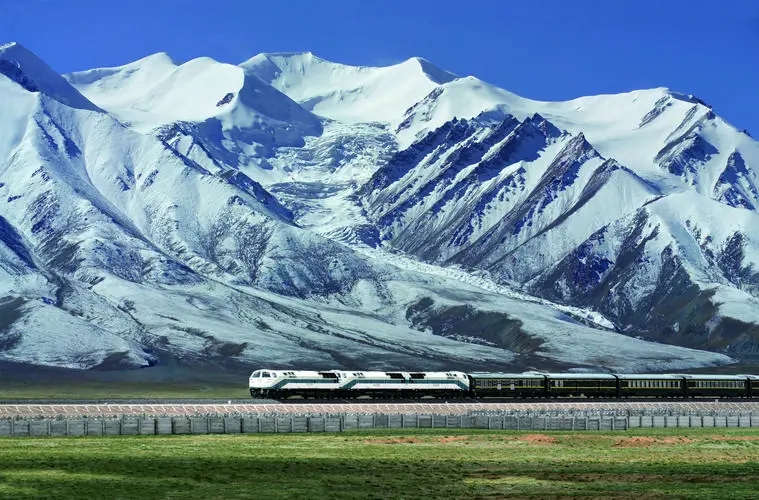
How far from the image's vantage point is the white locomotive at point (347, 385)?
190500mm

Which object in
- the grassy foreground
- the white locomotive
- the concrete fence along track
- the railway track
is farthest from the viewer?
the white locomotive

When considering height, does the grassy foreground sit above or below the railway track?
below

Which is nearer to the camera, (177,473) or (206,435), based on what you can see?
(177,473)

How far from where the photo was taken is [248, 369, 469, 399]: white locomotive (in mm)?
190500

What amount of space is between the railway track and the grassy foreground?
107ft

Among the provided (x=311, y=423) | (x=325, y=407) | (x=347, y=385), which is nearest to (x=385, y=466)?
(x=311, y=423)

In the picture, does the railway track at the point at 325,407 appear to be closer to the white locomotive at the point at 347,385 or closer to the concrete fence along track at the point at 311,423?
the white locomotive at the point at 347,385

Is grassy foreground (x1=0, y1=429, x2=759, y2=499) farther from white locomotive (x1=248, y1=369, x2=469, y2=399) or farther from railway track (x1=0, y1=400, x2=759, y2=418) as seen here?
white locomotive (x1=248, y1=369, x2=469, y2=399)

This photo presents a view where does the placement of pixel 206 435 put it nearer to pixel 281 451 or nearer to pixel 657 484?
pixel 281 451

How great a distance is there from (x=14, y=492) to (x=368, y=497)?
804 inches

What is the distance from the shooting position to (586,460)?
10944cm

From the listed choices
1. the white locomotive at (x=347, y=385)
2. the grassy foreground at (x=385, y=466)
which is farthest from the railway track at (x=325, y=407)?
the grassy foreground at (x=385, y=466)

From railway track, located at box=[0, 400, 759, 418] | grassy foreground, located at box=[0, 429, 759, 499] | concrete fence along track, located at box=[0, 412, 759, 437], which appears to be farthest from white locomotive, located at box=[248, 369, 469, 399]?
grassy foreground, located at box=[0, 429, 759, 499]

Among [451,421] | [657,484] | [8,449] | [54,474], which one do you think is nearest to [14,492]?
[54,474]
